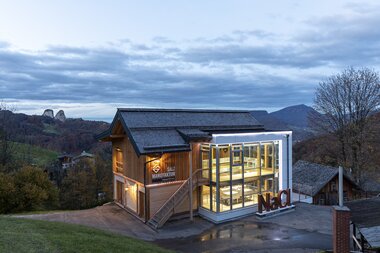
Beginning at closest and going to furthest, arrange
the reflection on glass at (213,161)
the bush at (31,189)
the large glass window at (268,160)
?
the reflection on glass at (213,161)
the large glass window at (268,160)
the bush at (31,189)

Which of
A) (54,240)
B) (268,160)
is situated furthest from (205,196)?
(54,240)

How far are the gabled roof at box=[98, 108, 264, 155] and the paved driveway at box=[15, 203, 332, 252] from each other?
469 cm

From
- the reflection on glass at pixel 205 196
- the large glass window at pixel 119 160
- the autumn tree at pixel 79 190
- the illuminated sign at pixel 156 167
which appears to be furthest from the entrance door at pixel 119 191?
the autumn tree at pixel 79 190

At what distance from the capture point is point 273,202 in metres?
20.1

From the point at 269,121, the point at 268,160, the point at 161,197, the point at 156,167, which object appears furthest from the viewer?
the point at 269,121

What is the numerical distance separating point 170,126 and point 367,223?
12.4 m

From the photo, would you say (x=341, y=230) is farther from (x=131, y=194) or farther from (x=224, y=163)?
(x=131, y=194)

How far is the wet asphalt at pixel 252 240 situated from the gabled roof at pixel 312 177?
1643cm

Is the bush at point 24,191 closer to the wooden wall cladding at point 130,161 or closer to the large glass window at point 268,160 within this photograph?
the wooden wall cladding at point 130,161

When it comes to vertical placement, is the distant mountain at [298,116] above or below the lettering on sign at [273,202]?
above

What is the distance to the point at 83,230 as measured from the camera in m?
13.4

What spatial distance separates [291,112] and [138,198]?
70342mm

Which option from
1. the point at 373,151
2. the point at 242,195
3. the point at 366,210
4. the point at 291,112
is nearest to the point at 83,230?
the point at 242,195

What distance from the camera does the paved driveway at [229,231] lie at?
48.6 ft
